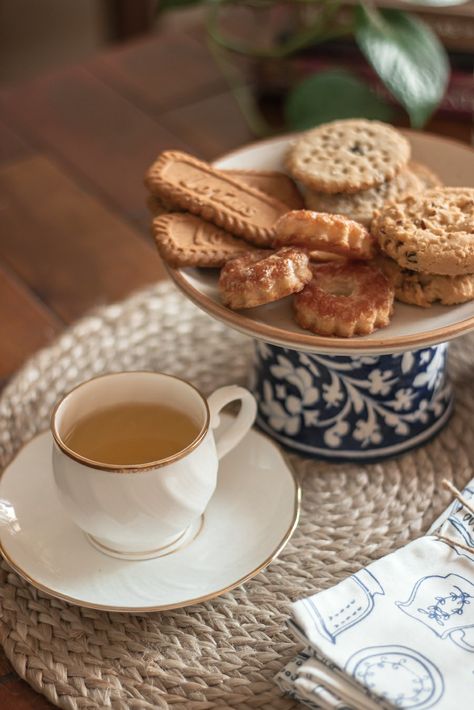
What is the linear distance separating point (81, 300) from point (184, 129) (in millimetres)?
382

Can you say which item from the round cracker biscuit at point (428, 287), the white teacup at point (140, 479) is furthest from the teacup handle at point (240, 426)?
the round cracker biscuit at point (428, 287)

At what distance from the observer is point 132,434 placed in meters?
0.69

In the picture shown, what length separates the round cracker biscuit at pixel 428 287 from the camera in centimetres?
71

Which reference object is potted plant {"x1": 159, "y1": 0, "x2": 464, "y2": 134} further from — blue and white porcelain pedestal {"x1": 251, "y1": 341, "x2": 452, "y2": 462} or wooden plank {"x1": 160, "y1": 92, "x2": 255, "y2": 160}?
blue and white porcelain pedestal {"x1": 251, "y1": 341, "x2": 452, "y2": 462}

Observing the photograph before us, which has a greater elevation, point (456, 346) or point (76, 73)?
point (76, 73)

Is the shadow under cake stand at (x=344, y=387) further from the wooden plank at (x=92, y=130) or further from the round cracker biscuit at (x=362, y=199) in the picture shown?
the wooden plank at (x=92, y=130)

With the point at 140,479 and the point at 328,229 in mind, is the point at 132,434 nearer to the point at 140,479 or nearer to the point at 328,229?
the point at 140,479

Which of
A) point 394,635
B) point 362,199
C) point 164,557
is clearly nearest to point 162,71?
point 362,199

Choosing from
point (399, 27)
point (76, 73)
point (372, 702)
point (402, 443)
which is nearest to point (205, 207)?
point (402, 443)

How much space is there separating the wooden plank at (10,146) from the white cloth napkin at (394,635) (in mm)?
829

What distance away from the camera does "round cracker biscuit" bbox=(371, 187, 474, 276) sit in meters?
0.69

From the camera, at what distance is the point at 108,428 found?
69 cm

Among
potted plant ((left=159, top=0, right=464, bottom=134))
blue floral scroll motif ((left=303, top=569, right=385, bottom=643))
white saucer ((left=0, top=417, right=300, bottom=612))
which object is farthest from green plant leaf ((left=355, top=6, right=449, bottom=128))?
blue floral scroll motif ((left=303, top=569, right=385, bottom=643))

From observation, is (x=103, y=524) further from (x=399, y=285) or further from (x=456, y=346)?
(x=456, y=346)
